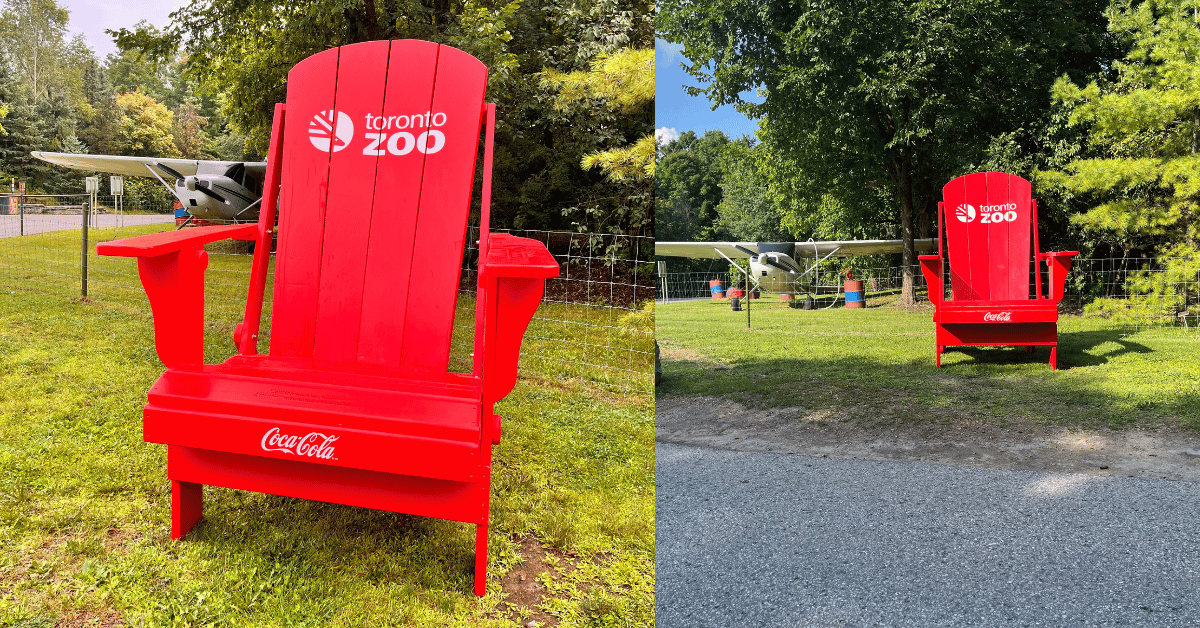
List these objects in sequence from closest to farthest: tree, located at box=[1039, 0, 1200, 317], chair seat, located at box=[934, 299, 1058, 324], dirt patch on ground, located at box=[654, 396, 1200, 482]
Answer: dirt patch on ground, located at box=[654, 396, 1200, 482]
chair seat, located at box=[934, 299, 1058, 324]
tree, located at box=[1039, 0, 1200, 317]

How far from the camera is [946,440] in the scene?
3238 millimetres

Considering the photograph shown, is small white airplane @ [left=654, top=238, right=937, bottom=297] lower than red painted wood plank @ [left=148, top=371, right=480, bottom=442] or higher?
higher

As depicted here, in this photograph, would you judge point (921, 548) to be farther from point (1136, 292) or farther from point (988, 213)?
point (1136, 292)

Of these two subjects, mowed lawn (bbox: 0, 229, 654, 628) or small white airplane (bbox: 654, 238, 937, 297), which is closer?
mowed lawn (bbox: 0, 229, 654, 628)

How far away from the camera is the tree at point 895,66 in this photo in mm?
8344

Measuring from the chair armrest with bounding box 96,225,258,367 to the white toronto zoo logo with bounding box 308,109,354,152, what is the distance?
0.44m

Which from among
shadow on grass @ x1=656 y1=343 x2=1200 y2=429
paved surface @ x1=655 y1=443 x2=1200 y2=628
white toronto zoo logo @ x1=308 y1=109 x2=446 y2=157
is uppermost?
white toronto zoo logo @ x1=308 y1=109 x2=446 y2=157

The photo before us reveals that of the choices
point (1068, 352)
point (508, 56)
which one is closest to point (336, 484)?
point (508, 56)

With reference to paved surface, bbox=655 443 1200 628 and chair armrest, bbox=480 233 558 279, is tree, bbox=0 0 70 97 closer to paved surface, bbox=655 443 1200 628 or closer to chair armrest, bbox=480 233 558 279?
chair armrest, bbox=480 233 558 279

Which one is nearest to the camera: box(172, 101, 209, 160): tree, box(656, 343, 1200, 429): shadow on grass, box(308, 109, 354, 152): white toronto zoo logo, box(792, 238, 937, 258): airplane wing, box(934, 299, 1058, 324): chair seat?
box(308, 109, 354, 152): white toronto zoo logo

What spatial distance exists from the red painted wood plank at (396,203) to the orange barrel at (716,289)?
11.8 metres

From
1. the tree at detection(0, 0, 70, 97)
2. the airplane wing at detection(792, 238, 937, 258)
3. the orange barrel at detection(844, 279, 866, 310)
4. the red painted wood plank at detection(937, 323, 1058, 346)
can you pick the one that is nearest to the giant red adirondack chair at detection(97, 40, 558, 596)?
the red painted wood plank at detection(937, 323, 1058, 346)

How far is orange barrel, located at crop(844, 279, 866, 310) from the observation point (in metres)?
10.5

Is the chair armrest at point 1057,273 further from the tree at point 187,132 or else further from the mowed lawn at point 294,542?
the tree at point 187,132
